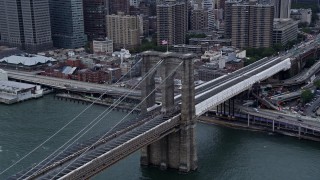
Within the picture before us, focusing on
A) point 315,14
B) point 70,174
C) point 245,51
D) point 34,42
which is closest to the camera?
point 70,174

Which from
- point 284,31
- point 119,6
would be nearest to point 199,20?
point 119,6

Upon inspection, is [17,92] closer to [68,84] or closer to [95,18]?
[68,84]

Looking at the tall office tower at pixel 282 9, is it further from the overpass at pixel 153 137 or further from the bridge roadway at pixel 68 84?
the overpass at pixel 153 137

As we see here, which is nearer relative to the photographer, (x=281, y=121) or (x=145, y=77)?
(x=145, y=77)

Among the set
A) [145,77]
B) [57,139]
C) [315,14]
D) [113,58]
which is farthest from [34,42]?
[315,14]

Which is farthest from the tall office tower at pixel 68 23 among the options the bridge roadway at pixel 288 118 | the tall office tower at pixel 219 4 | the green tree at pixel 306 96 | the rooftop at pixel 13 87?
the green tree at pixel 306 96

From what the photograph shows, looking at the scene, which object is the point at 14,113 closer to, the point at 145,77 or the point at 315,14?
the point at 145,77
